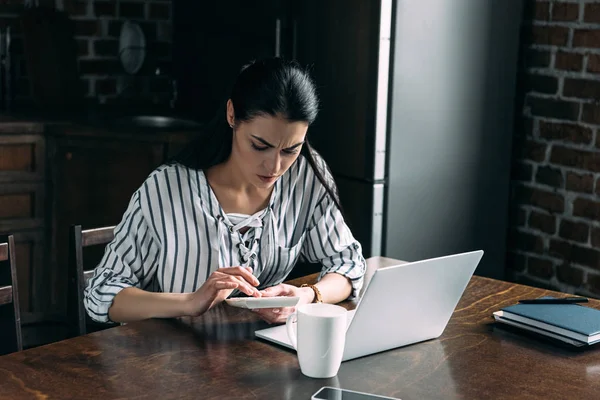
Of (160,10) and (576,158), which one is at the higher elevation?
(160,10)

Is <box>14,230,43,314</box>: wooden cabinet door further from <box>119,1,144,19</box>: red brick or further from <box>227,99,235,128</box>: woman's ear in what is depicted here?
<box>227,99,235,128</box>: woman's ear

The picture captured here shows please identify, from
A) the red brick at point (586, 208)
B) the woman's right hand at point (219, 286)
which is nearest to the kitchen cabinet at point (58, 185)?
the red brick at point (586, 208)

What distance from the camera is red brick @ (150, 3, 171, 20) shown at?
390 centimetres

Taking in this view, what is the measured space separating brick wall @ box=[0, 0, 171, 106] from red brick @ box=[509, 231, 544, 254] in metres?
1.68

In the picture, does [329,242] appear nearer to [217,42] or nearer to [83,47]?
[217,42]

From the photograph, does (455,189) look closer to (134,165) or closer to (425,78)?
(425,78)

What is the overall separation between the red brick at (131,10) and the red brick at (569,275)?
2090 millimetres

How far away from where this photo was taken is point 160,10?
3.91 meters

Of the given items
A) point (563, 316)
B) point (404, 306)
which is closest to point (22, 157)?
point (404, 306)

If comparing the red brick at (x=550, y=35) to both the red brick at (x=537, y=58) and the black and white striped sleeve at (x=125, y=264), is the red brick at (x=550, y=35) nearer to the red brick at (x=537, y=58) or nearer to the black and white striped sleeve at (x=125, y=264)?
the red brick at (x=537, y=58)

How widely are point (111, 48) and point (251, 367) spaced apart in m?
2.69

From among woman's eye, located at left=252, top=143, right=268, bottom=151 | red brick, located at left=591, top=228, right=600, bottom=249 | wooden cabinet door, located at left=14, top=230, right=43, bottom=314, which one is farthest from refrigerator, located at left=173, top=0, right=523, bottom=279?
wooden cabinet door, located at left=14, top=230, right=43, bottom=314

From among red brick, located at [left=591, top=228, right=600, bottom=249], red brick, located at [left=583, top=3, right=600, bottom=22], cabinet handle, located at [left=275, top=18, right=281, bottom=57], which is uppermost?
red brick, located at [left=583, top=3, right=600, bottom=22]

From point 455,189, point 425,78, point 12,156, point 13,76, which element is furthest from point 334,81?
point 13,76
